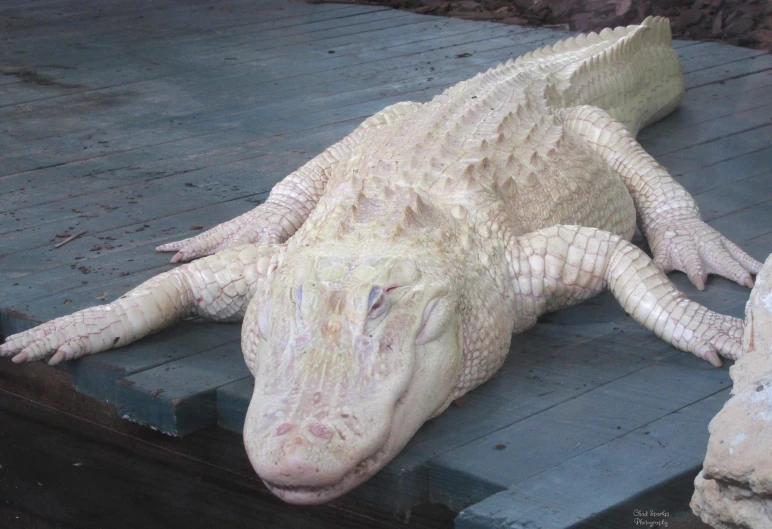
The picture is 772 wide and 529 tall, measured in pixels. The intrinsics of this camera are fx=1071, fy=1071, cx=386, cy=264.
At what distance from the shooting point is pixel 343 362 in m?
2.43

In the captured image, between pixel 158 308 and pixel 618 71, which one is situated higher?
pixel 618 71

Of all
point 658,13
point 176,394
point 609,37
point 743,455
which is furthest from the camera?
point 658,13

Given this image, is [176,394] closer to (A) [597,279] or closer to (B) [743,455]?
(A) [597,279]

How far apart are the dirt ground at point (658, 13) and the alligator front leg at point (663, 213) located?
285cm

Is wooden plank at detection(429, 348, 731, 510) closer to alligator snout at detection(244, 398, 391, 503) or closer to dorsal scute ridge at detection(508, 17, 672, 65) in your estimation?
alligator snout at detection(244, 398, 391, 503)

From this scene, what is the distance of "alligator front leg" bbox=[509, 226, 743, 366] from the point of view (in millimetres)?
3112

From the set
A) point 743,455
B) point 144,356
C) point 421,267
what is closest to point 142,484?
point 144,356

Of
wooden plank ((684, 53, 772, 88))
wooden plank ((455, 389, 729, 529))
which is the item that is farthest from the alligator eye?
wooden plank ((684, 53, 772, 88))

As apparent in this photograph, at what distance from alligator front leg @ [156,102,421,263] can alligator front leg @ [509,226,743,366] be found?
1.07 meters

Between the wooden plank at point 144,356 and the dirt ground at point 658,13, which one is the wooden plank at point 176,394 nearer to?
the wooden plank at point 144,356

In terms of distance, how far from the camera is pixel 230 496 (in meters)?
3.34

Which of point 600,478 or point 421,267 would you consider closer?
point 600,478

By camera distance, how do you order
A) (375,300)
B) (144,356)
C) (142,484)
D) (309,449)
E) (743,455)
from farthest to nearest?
(142,484)
(144,356)
(375,300)
(309,449)
(743,455)

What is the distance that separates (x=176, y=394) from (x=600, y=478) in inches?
45.9
